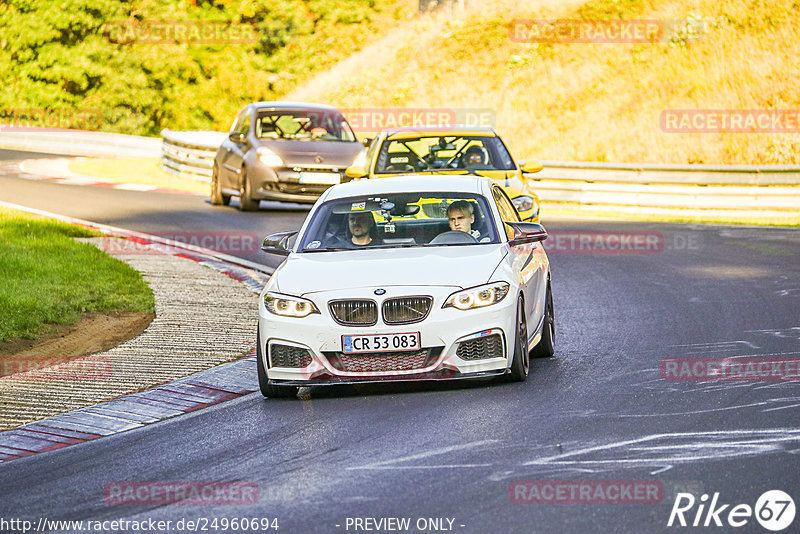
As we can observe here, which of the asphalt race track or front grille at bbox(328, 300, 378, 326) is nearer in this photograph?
the asphalt race track

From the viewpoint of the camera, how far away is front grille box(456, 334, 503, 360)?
9547 mm

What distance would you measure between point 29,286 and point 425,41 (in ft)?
113

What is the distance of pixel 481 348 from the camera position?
31.4 ft

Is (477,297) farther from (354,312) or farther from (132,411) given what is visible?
(132,411)

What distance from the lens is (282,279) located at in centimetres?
1002

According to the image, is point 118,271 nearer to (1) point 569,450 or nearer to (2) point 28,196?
(1) point 569,450

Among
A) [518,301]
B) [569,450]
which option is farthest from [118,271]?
[569,450]
